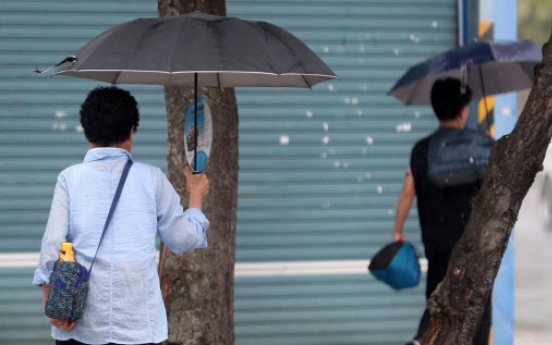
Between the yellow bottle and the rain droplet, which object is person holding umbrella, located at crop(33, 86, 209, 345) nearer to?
the yellow bottle

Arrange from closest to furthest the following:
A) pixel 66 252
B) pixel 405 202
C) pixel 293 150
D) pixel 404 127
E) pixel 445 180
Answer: pixel 66 252 < pixel 445 180 < pixel 405 202 < pixel 293 150 < pixel 404 127

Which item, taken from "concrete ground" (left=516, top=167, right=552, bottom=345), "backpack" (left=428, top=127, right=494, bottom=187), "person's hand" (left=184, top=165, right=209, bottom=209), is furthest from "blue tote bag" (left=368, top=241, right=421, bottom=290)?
"concrete ground" (left=516, top=167, right=552, bottom=345)

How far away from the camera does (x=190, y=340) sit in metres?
5.04

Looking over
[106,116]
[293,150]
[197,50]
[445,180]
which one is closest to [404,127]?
[293,150]

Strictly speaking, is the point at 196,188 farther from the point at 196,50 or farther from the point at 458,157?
the point at 458,157

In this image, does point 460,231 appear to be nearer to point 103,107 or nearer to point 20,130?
point 103,107

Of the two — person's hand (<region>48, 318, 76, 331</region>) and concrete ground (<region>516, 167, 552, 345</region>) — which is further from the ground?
person's hand (<region>48, 318, 76, 331</region>)

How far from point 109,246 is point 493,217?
5.12ft

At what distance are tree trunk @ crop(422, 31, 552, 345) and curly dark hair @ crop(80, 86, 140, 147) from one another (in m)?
1.48

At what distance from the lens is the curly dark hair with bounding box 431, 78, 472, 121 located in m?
5.26

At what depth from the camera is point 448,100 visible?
17.3 ft

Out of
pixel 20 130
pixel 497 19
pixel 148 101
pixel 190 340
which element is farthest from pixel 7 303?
pixel 497 19

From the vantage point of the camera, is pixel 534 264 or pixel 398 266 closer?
pixel 398 266

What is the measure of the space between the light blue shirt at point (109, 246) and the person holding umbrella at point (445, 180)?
180 cm
